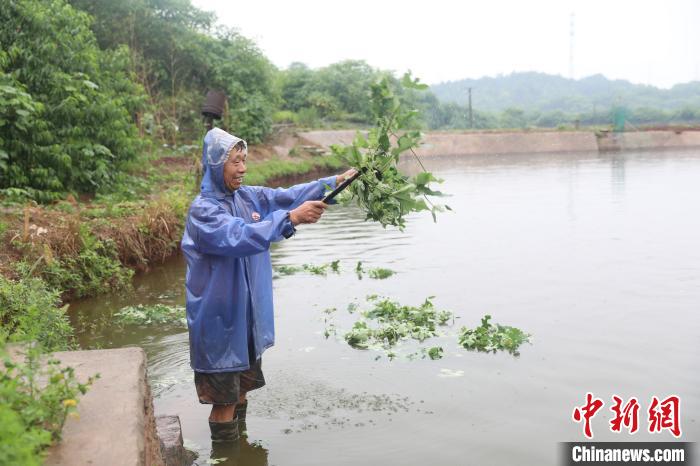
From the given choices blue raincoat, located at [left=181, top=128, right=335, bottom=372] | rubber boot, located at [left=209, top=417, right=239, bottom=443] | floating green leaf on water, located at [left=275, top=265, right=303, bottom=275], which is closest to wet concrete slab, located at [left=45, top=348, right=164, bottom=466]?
blue raincoat, located at [left=181, top=128, right=335, bottom=372]

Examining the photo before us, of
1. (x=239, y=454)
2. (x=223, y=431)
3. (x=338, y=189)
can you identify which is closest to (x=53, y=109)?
(x=223, y=431)

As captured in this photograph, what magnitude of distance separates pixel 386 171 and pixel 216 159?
3.51 feet

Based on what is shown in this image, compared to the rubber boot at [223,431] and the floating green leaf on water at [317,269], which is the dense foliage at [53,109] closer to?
the floating green leaf on water at [317,269]

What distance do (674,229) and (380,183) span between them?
33.4 ft

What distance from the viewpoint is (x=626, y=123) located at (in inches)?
1661

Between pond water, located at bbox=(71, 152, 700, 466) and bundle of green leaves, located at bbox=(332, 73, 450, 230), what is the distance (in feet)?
5.16

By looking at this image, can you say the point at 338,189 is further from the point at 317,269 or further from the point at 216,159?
the point at 317,269

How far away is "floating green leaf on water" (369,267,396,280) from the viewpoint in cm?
1021

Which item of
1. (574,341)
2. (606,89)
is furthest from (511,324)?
(606,89)

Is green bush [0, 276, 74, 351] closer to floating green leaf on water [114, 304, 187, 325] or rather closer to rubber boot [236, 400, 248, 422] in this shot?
rubber boot [236, 400, 248, 422]

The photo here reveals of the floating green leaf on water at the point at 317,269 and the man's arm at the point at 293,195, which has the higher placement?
the man's arm at the point at 293,195

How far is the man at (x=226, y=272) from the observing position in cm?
429

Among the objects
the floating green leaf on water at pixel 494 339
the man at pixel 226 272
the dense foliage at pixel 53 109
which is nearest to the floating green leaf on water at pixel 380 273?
the floating green leaf on water at pixel 494 339

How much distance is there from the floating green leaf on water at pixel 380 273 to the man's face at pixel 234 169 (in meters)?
5.74
